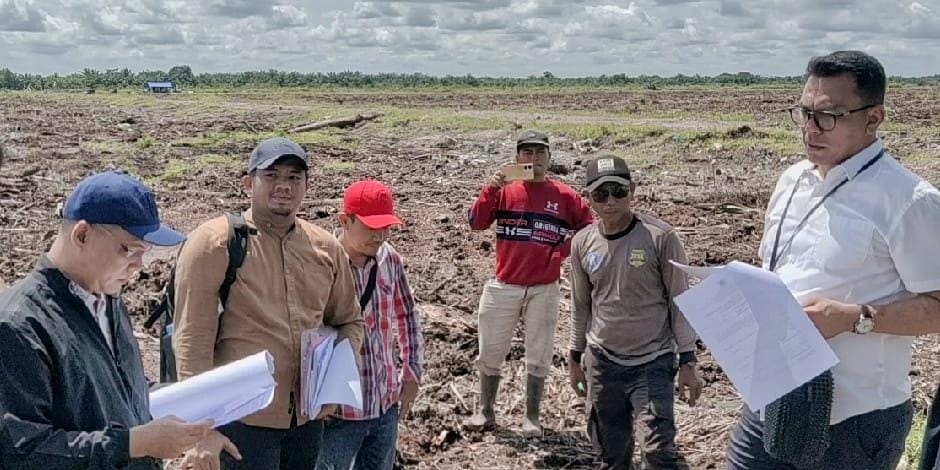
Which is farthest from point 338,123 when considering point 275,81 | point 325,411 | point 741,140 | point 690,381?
point 275,81

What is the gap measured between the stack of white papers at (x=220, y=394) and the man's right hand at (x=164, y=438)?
0.55 feet

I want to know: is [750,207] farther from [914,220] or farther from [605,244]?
[914,220]

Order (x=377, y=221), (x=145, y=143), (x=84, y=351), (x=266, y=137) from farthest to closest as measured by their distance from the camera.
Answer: (x=266, y=137), (x=145, y=143), (x=377, y=221), (x=84, y=351)

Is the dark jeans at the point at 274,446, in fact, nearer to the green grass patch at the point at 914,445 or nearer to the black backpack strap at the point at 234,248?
the black backpack strap at the point at 234,248

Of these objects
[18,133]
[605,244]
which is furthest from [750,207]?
[18,133]

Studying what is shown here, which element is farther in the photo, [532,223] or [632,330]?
[532,223]

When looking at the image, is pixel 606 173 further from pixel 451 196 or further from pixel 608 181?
pixel 451 196

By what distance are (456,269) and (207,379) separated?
24.2ft

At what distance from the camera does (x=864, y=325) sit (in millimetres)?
2420

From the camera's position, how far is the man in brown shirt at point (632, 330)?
4148mm

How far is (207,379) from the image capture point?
260cm

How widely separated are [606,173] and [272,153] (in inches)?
66.1

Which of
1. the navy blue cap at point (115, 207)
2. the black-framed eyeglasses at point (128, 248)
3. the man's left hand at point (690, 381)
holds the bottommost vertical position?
the man's left hand at point (690, 381)

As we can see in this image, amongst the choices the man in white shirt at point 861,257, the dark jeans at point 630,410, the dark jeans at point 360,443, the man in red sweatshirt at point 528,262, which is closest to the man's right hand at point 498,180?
the man in red sweatshirt at point 528,262
